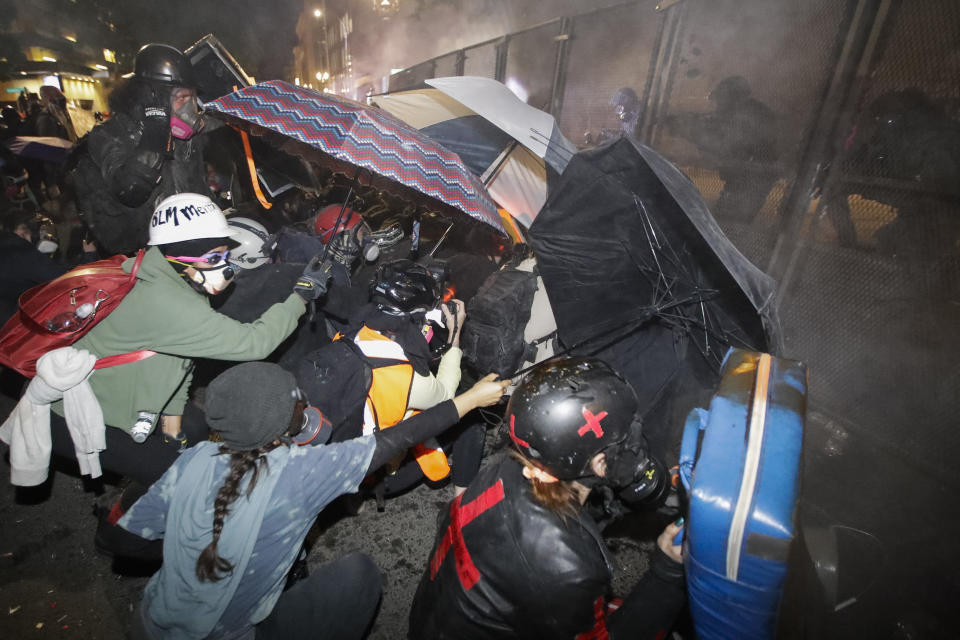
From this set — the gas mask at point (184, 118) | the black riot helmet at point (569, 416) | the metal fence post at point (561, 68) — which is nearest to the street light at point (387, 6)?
the metal fence post at point (561, 68)

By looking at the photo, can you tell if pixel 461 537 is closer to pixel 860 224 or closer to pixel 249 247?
pixel 249 247

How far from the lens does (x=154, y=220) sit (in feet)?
10.00

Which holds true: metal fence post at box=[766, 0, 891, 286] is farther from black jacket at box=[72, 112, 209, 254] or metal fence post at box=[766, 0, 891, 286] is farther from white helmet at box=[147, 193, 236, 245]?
black jacket at box=[72, 112, 209, 254]

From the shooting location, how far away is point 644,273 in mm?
2992

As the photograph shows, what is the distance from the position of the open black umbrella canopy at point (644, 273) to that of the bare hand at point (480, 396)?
2.52 feet

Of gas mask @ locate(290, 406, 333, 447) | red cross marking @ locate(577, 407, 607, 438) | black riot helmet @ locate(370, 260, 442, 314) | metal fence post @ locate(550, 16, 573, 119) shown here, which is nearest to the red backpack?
gas mask @ locate(290, 406, 333, 447)

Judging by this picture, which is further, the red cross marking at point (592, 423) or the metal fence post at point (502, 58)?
the metal fence post at point (502, 58)

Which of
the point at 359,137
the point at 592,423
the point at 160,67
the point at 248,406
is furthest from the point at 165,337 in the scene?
the point at 160,67

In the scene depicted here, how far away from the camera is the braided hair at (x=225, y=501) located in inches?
72.8

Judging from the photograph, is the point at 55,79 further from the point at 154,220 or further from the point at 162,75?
the point at 154,220

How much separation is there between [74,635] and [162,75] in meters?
6.44

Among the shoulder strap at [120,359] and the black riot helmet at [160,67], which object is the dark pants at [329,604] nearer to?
the shoulder strap at [120,359]

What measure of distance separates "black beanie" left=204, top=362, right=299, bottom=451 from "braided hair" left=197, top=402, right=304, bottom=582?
0.05 m

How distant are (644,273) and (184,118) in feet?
19.5
